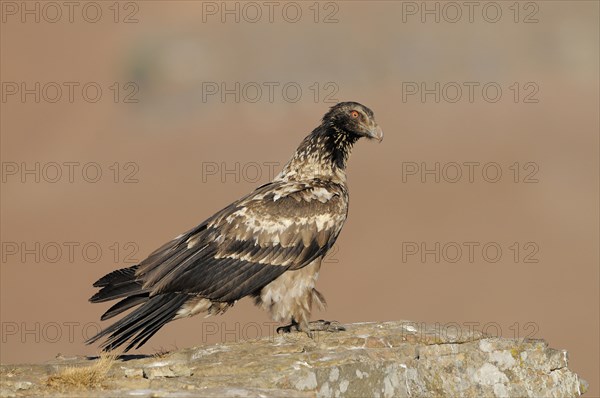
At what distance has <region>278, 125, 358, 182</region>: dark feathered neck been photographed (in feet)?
48.9

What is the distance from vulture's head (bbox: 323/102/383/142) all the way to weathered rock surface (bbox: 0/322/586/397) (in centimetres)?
287

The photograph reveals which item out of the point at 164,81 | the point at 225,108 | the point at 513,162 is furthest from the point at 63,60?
the point at 513,162

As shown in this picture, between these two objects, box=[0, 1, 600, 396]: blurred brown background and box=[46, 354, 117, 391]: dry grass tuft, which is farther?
box=[0, 1, 600, 396]: blurred brown background

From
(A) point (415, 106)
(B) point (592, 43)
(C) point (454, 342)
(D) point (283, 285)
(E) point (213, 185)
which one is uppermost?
(B) point (592, 43)

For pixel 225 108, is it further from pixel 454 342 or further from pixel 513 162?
pixel 454 342

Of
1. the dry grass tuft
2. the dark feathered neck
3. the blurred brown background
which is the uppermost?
the blurred brown background

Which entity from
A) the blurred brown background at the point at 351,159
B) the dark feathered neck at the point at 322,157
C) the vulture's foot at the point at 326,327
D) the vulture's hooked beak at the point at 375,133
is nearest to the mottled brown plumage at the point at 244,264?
the vulture's foot at the point at 326,327

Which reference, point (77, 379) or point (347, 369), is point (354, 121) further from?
point (77, 379)

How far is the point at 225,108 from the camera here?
6053cm

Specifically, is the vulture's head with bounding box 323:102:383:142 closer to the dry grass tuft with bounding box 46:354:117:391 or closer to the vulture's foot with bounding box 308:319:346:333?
the vulture's foot with bounding box 308:319:346:333

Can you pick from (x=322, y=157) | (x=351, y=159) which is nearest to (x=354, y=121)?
(x=322, y=157)

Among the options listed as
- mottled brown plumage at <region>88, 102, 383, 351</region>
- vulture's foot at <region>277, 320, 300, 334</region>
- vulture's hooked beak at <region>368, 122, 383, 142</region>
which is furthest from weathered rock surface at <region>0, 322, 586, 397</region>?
vulture's hooked beak at <region>368, 122, 383, 142</region>

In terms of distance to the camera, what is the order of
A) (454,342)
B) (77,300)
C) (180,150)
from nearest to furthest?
(454,342) < (77,300) < (180,150)

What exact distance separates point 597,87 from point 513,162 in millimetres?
11078
